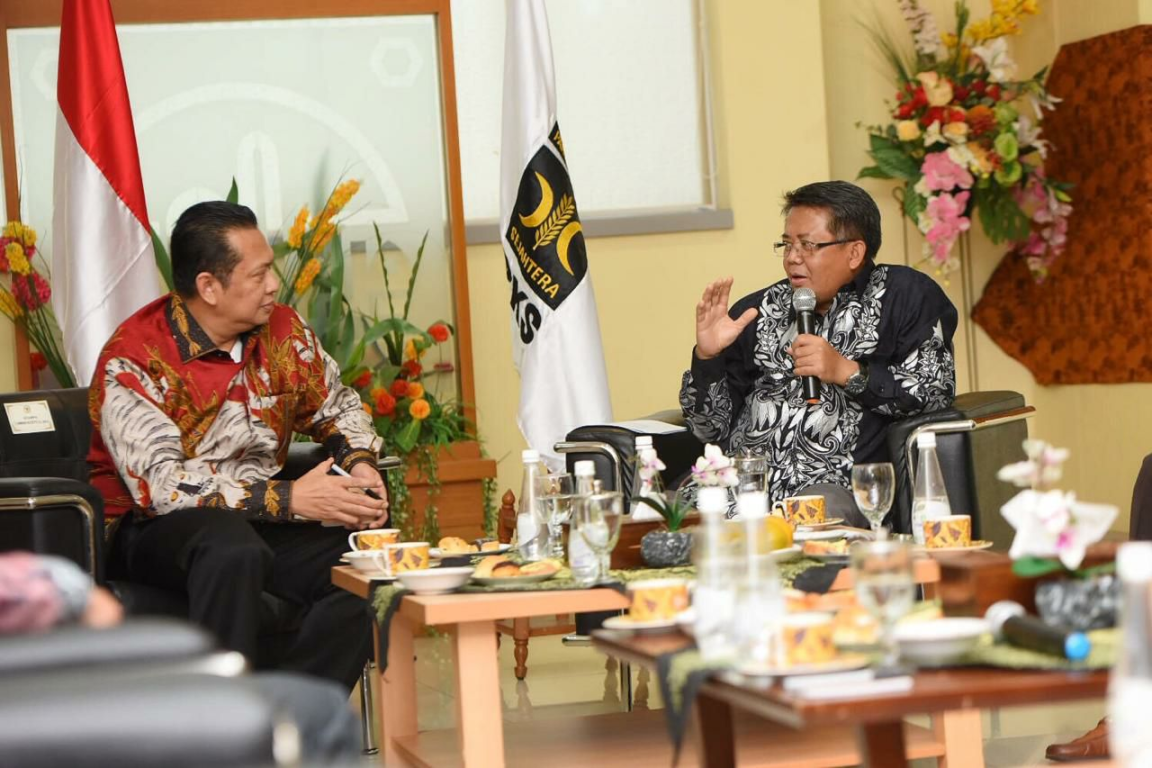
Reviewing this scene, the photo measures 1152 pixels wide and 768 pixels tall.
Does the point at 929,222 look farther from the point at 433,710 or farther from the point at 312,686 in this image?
the point at 312,686

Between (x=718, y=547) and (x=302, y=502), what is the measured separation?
1.65 meters

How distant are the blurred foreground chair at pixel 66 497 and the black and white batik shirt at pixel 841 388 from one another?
2.73ft

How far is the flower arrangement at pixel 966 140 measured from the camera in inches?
210

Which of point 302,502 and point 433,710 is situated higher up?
point 302,502

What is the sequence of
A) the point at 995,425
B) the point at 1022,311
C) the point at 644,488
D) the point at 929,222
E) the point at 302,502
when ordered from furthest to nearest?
the point at 1022,311 < the point at 929,222 < the point at 995,425 < the point at 302,502 < the point at 644,488

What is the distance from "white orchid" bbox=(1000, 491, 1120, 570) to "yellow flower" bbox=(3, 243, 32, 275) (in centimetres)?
353

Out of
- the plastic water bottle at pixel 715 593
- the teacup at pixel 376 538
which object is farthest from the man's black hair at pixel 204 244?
the plastic water bottle at pixel 715 593

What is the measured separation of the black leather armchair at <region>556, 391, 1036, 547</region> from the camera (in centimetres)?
337

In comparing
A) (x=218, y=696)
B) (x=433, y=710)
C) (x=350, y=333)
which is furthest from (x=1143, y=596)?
(x=350, y=333)

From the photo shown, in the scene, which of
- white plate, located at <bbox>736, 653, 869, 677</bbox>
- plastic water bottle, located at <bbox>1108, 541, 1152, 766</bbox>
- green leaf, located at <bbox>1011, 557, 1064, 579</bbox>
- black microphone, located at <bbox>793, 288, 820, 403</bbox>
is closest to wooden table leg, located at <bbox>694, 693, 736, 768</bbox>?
white plate, located at <bbox>736, 653, 869, 677</bbox>

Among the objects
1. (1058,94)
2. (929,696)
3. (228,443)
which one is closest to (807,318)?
(228,443)

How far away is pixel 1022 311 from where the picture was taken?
5.84 meters

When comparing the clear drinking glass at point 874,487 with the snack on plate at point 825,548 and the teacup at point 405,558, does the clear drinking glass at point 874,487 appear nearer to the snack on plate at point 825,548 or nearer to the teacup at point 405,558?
the snack on plate at point 825,548

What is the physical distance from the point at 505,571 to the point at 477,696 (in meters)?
0.22
